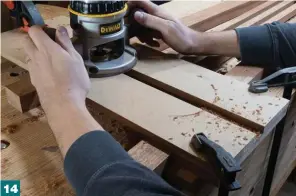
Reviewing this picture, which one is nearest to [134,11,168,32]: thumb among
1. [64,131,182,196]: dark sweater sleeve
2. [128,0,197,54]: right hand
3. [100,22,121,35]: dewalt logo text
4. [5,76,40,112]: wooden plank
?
[128,0,197,54]: right hand

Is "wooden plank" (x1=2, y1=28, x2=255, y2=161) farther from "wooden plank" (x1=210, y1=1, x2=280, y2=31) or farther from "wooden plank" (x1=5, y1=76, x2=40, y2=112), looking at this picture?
"wooden plank" (x1=210, y1=1, x2=280, y2=31)

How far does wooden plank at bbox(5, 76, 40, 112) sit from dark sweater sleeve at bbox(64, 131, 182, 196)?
32cm

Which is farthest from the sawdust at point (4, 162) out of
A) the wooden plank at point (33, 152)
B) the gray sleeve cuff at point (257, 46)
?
the gray sleeve cuff at point (257, 46)

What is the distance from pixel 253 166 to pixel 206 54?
325 millimetres

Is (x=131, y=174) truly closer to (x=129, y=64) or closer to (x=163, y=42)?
(x=129, y=64)

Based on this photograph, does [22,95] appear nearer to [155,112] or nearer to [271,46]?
[155,112]

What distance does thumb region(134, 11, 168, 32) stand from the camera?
A: 94 cm

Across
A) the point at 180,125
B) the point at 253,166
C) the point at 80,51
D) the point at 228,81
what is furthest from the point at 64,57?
the point at 253,166

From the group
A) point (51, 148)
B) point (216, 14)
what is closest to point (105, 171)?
point (51, 148)

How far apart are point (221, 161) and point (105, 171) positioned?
18 cm

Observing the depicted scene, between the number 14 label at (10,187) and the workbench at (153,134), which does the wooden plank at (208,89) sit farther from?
the number 14 label at (10,187)

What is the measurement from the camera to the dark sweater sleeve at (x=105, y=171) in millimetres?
539

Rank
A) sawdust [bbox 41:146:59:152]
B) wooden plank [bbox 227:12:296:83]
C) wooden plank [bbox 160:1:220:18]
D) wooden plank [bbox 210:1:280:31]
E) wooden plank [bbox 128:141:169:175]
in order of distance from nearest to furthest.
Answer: wooden plank [bbox 128:141:169:175] < sawdust [bbox 41:146:59:152] < wooden plank [bbox 227:12:296:83] < wooden plank [bbox 210:1:280:31] < wooden plank [bbox 160:1:220:18]

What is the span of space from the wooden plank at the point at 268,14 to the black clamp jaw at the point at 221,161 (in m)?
0.64
